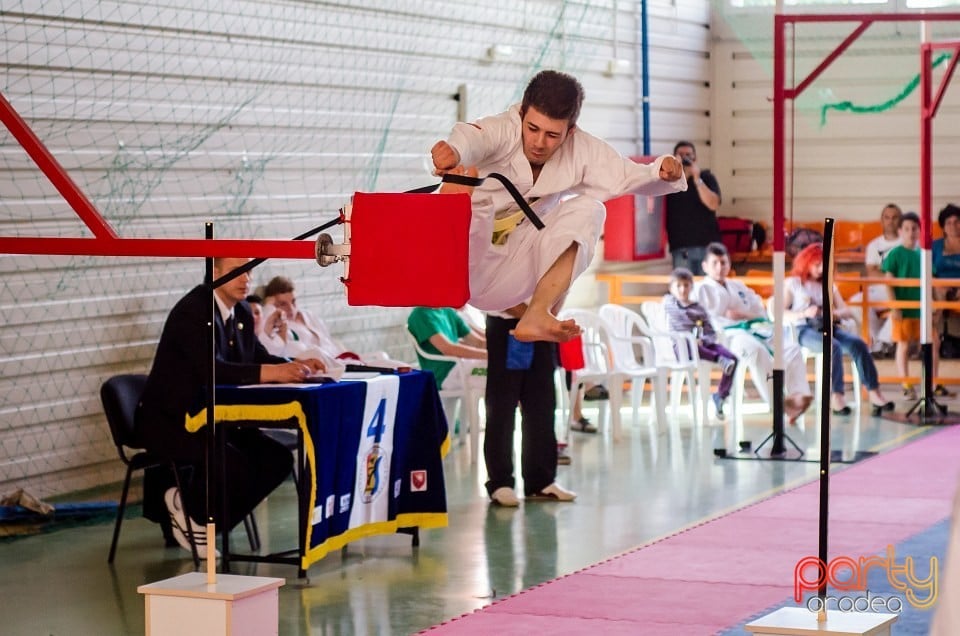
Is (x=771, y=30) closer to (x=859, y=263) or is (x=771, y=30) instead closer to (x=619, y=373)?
(x=619, y=373)

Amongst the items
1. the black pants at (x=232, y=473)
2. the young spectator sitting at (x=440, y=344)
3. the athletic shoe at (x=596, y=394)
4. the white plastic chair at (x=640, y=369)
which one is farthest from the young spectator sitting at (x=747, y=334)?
the black pants at (x=232, y=473)

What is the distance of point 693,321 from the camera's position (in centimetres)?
1041

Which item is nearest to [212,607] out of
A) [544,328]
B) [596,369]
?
[544,328]

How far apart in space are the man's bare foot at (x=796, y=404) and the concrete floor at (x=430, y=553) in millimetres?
1197

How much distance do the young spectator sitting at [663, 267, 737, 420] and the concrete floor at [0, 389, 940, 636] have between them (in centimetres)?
132

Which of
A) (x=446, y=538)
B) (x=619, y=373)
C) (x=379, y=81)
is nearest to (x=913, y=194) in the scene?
(x=619, y=373)

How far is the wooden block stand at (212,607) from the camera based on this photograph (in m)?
4.14

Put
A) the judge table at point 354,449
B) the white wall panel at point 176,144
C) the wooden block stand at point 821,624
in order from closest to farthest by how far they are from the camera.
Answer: the wooden block stand at point 821,624 < the judge table at point 354,449 < the white wall panel at point 176,144

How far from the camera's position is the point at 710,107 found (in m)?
15.1

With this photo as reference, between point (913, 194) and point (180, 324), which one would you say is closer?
point (180, 324)

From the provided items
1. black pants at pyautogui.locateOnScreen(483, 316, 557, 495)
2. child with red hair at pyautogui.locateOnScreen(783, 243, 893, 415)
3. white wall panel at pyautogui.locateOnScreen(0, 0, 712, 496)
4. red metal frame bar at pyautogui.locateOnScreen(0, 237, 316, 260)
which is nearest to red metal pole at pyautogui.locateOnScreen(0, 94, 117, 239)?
red metal frame bar at pyautogui.locateOnScreen(0, 237, 316, 260)

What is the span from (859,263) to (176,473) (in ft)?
30.1

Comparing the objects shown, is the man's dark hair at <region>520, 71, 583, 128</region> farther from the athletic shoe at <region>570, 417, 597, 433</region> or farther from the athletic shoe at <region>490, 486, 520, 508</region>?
the athletic shoe at <region>570, 417, 597, 433</region>

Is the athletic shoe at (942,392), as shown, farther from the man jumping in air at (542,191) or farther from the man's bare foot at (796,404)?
the man jumping in air at (542,191)
